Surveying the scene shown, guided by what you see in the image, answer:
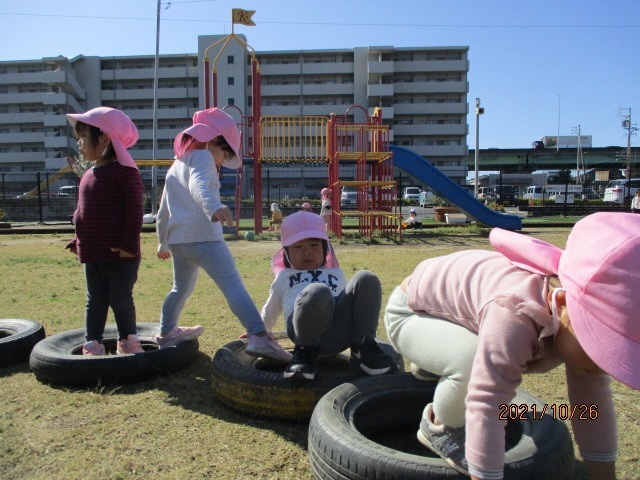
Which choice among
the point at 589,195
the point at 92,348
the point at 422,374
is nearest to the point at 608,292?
the point at 422,374

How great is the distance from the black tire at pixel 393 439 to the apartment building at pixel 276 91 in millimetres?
65542

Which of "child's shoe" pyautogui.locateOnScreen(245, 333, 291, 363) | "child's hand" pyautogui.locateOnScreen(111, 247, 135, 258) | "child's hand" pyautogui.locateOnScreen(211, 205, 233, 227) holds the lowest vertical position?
"child's shoe" pyautogui.locateOnScreen(245, 333, 291, 363)

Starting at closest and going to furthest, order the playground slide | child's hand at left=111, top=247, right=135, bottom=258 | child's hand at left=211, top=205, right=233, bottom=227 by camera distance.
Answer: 1. child's hand at left=211, top=205, right=233, bottom=227
2. child's hand at left=111, top=247, right=135, bottom=258
3. the playground slide

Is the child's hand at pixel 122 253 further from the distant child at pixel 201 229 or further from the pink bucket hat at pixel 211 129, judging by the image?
the pink bucket hat at pixel 211 129

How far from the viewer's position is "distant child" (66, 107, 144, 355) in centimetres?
339

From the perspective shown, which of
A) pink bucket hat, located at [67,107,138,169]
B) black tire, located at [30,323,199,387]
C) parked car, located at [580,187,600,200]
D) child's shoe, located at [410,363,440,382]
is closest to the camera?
child's shoe, located at [410,363,440,382]

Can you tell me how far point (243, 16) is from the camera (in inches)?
634

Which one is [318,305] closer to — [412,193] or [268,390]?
[268,390]

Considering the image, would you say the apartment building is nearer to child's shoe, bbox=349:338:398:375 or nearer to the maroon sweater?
the maroon sweater

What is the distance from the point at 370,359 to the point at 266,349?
65 cm

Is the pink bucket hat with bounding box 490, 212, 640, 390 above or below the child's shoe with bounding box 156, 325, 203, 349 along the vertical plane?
above

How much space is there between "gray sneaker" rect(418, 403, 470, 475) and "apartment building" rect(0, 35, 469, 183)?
217 ft

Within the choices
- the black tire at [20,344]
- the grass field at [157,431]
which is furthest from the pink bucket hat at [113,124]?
the grass field at [157,431]

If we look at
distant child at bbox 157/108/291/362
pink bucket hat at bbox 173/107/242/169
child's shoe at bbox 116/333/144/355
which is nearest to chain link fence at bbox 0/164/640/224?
pink bucket hat at bbox 173/107/242/169
